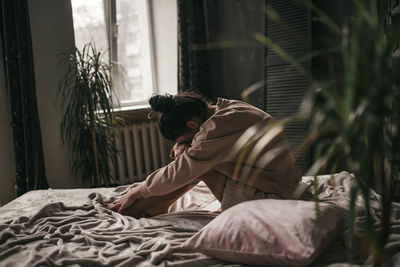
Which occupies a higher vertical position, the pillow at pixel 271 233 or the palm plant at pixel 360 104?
the palm plant at pixel 360 104

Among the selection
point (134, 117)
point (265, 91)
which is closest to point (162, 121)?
point (265, 91)

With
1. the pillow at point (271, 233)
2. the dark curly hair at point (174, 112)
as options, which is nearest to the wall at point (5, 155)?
the dark curly hair at point (174, 112)

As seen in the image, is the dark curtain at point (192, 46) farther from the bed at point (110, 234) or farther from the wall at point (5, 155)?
the bed at point (110, 234)

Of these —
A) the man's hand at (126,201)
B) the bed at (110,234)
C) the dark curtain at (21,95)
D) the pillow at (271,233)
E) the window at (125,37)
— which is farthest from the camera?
the window at (125,37)

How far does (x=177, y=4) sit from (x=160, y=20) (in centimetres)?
49

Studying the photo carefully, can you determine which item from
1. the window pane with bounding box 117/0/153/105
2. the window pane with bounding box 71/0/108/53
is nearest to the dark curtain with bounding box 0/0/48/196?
the window pane with bounding box 71/0/108/53

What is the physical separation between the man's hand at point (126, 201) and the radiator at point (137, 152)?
192cm

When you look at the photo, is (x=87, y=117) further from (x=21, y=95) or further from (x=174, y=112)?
(x=174, y=112)

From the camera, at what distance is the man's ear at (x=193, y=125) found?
1.79m

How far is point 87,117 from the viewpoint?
3.21 m

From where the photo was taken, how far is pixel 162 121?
5.84 feet

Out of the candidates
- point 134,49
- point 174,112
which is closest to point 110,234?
point 174,112

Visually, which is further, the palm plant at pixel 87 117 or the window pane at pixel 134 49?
the window pane at pixel 134 49

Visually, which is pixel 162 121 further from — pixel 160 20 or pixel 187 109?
pixel 160 20
